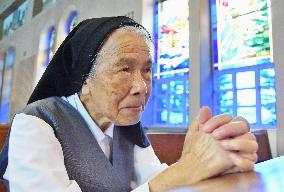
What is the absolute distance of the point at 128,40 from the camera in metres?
1.18

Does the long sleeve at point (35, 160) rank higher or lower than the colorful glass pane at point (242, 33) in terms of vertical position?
lower

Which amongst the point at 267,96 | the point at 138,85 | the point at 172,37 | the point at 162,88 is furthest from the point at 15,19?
the point at 138,85

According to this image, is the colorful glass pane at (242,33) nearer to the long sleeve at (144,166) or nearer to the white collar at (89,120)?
the long sleeve at (144,166)

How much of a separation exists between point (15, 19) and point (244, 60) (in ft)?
30.1

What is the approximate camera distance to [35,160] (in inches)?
34.7

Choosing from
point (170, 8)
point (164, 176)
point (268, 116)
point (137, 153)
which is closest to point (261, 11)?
point (268, 116)

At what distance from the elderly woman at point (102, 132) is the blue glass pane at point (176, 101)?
301cm

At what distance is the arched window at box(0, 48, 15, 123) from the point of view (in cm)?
1002

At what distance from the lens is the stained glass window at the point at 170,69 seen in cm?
441

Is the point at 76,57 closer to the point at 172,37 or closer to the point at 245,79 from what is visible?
the point at 245,79

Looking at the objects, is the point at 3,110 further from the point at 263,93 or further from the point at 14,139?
the point at 14,139

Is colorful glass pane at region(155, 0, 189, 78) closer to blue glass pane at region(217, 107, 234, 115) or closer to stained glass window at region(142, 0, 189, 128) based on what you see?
stained glass window at region(142, 0, 189, 128)

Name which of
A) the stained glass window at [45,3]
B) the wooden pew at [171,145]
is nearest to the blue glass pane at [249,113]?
the wooden pew at [171,145]

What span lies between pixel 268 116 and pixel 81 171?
9.58 ft
